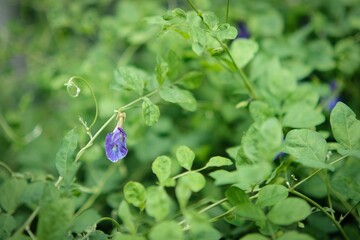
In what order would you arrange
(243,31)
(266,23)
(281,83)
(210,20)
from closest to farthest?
(210,20)
(281,83)
(266,23)
(243,31)

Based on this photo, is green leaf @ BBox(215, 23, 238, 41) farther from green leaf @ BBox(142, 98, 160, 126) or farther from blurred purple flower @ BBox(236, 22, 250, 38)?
blurred purple flower @ BBox(236, 22, 250, 38)

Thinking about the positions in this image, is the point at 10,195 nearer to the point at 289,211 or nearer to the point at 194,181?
the point at 194,181

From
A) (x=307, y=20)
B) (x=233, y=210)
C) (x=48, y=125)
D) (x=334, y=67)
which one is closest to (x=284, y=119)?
(x=233, y=210)

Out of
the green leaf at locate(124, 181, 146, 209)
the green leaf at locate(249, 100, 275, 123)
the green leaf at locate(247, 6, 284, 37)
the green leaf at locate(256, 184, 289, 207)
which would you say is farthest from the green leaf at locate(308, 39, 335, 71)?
the green leaf at locate(124, 181, 146, 209)

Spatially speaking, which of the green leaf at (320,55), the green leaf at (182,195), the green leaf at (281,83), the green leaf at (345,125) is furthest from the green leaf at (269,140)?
the green leaf at (320,55)

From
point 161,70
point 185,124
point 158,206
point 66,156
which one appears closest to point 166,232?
point 158,206

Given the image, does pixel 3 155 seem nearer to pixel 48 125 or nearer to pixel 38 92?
pixel 48 125

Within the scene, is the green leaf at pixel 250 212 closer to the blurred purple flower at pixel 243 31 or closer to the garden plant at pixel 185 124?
the garden plant at pixel 185 124
